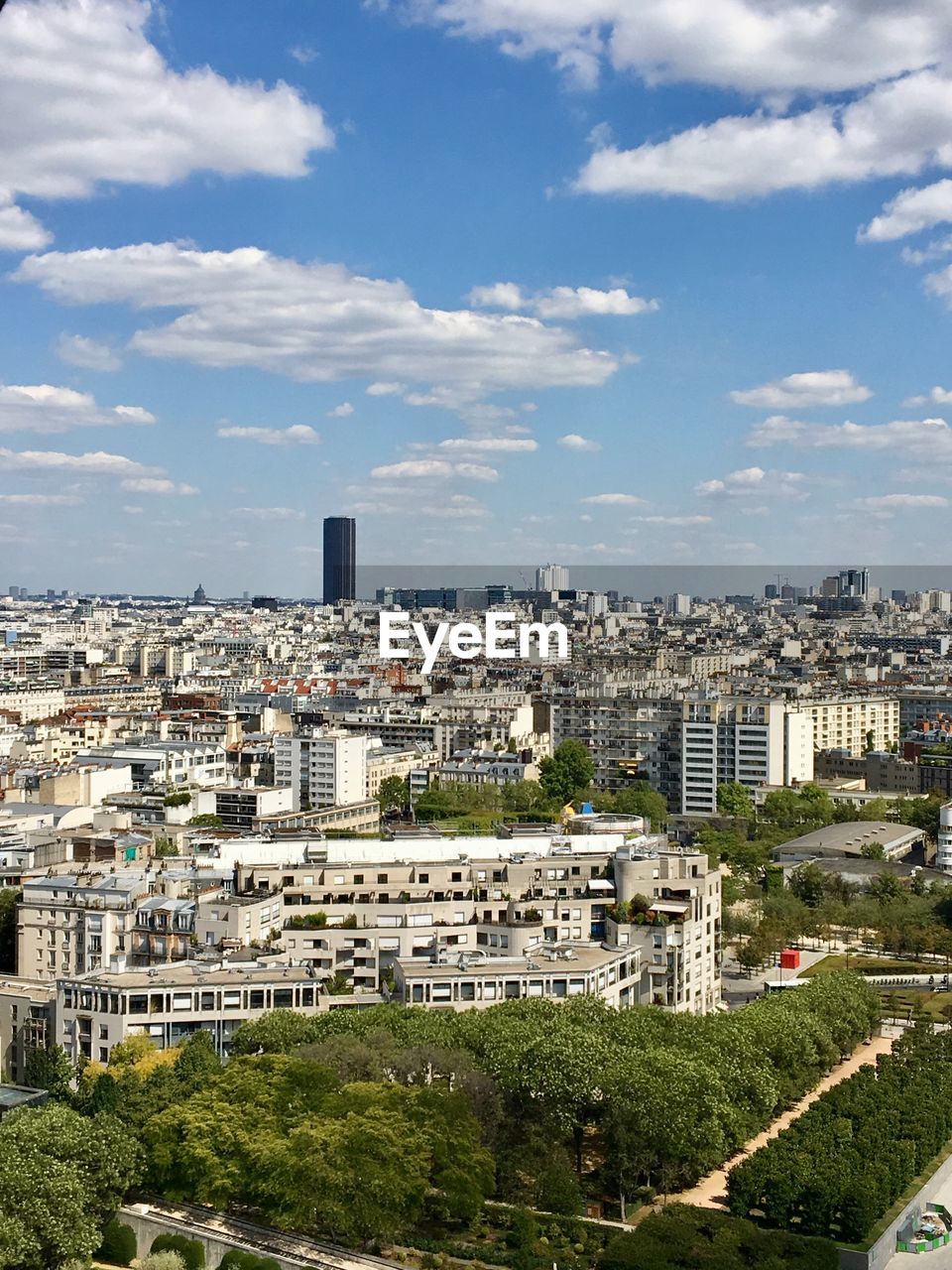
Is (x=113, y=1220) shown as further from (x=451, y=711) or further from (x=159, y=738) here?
(x=451, y=711)

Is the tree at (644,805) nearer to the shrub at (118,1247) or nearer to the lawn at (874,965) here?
the lawn at (874,965)

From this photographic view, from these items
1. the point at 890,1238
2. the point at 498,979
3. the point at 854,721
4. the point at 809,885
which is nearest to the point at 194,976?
the point at 498,979

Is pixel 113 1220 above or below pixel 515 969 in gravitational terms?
below

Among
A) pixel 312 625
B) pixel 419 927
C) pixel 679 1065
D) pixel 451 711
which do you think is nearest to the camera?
pixel 679 1065

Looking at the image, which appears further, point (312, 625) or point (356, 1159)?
point (312, 625)

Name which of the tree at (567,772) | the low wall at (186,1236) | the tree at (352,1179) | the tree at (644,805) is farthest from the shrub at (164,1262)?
the tree at (567,772)

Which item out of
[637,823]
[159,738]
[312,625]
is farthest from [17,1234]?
[312,625]

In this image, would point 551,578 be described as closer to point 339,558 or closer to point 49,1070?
point 339,558
